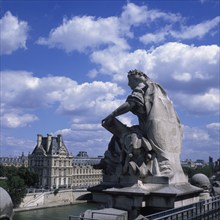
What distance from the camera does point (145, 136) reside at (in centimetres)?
1009

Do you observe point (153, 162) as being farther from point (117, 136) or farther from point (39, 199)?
point (39, 199)

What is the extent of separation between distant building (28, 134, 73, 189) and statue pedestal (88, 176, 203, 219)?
92432 mm

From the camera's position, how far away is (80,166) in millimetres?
114688

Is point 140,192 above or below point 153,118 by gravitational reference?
below

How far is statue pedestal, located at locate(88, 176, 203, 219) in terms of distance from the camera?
30.0ft

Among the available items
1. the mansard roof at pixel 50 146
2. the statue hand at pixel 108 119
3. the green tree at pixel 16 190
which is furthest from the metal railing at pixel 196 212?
the mansard roof at pixel 50 146

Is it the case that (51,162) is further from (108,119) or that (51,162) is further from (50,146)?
(108,119)

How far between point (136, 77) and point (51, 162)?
92799 mm

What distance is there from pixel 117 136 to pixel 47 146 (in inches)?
3758

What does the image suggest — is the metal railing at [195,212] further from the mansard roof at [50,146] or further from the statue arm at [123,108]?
the mansard roof at [50,146]

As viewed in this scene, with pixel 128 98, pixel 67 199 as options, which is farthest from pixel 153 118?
pixel 67 199

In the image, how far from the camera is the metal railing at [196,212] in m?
7.50

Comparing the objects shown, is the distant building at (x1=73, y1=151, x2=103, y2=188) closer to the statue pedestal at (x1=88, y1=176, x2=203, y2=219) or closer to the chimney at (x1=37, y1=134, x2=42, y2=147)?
the chimney at (x1=37, y1=134, x2=42, y2=147)

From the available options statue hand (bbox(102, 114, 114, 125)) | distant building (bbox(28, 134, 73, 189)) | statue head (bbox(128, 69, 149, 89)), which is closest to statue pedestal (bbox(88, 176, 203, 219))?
statue hand (bbox(102, 114, 114, 125))
